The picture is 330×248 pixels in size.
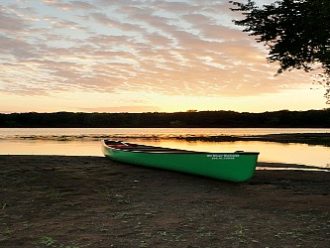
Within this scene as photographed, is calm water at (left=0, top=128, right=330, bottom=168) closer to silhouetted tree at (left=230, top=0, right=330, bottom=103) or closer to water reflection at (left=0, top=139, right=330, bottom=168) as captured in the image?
water reflection at (left=0, top=139, right=330, bottom=168)

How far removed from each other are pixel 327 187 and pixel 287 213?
6.27 meters

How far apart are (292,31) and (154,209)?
15987mm

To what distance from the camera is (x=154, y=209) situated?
13648mm

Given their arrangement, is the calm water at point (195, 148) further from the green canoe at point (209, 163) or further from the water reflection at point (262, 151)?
the green canoe at point (209, 163)

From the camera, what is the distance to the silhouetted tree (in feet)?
75.3

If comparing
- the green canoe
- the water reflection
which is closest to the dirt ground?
the green canoe

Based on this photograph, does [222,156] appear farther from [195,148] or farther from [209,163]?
[195,148]

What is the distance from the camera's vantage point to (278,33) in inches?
1022

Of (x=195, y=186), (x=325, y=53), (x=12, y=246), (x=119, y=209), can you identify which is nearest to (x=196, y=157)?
(x=195, y=186)

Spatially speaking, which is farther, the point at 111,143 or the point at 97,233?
the point at 111,143

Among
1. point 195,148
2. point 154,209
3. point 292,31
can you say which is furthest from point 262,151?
point 154,209

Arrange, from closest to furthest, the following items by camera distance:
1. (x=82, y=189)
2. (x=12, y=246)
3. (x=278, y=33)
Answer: (x=12, y=246), (x=82, y=189), (x=278, y=33)

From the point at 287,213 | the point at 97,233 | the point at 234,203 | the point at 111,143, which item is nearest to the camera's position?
the point at 97,233

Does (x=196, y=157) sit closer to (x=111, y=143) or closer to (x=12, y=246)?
(x=12, y=246)
